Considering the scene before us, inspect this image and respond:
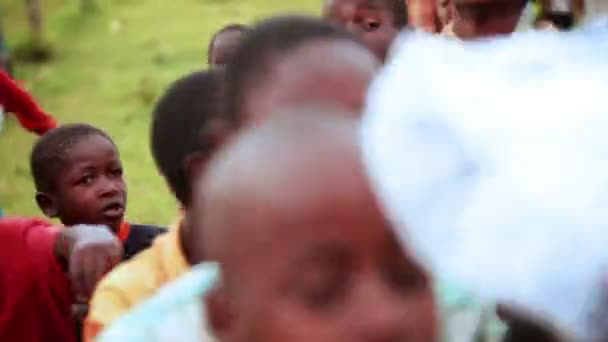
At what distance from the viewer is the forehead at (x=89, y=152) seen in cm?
257

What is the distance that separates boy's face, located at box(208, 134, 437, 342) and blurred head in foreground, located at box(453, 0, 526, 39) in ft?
3.52

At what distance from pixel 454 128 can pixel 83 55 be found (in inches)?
329

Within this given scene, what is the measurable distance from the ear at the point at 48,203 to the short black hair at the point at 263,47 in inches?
48.5

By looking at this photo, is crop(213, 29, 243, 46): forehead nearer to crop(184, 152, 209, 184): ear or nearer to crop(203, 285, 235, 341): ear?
crop(184, 152, 209, 184): ear

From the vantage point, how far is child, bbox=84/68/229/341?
4.88 feet

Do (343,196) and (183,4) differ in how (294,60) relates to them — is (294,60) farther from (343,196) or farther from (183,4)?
(183,4)

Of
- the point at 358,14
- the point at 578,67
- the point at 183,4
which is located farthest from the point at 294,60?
the point at 183,4

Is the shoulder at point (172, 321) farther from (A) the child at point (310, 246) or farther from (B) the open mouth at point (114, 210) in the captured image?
(B) the open mouth at point (114, 210)

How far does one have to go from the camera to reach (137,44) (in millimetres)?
8898

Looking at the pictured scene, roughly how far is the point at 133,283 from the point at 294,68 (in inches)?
15.7

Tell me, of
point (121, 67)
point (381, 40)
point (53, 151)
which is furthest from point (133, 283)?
point (121, 67)

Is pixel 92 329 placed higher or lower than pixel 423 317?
lower

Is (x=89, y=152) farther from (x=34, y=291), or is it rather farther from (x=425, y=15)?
(x=425, y=15)

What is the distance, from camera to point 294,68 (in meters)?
1.36
